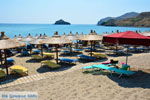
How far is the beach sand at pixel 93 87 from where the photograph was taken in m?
6.60

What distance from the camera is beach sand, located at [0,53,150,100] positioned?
660 centimetres

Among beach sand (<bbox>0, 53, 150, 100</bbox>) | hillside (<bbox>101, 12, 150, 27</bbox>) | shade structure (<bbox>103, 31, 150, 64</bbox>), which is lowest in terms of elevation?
beach sand (<bbox>0, 53, 150, 100</bbox>)

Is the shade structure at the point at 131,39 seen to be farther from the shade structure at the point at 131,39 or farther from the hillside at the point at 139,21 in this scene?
the hillside at the point at 139,21

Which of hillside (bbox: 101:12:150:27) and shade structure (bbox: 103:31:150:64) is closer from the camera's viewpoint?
shade structure (bbox: 103:31:150:64)

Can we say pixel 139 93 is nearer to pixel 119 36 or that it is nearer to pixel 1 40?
pixel 119 36

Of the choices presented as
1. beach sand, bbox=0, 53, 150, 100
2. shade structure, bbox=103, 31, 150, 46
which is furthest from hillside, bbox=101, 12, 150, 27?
beach sand, bbox=0, 53, 150, 100

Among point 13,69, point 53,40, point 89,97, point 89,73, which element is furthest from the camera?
point 53,40

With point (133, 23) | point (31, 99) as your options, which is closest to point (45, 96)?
point (31, 99)

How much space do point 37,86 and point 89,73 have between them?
336 cm

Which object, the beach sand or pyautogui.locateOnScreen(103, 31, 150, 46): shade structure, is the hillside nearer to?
pyautogui.locateOnScreen(103, 31, 150, 46): shade structure

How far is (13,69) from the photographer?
423 inches

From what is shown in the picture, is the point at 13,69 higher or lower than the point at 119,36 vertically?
lower

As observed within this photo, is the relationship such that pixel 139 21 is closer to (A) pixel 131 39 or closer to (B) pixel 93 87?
(A) pixel 131 39

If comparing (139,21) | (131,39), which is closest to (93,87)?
(131,39)
